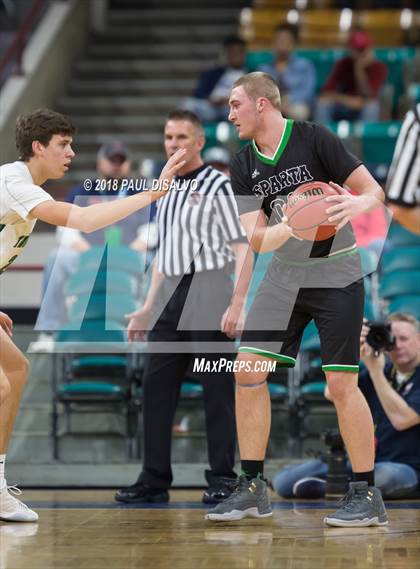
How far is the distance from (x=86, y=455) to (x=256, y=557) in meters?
3.35

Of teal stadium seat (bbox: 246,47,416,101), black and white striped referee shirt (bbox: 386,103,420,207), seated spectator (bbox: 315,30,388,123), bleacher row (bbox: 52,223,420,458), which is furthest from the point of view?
teal stadium seat (bbox: 246,47,416,101)

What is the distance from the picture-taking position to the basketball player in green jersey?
4.93 m

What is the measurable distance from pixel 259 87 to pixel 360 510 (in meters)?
1.93

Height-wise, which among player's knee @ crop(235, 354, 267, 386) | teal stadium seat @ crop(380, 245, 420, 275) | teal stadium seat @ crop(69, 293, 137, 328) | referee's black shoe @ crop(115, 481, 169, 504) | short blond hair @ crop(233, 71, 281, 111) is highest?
short blond hair @ crop(233, 71, 281, 111)

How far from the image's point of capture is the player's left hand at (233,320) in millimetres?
5441

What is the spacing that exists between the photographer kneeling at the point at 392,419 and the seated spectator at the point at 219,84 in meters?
4.33

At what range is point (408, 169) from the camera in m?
3.73

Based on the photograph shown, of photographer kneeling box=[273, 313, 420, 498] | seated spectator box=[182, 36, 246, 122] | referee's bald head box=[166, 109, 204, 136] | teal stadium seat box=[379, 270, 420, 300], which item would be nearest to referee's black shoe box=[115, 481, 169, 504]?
photographer kneeling box=[273, 313, 420, 498]

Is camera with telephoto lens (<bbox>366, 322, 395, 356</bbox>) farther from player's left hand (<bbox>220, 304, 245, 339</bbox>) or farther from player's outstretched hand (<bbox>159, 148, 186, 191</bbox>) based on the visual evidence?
player's outstretched hand (<bbox>159, 148, 186, 191</bbox>)

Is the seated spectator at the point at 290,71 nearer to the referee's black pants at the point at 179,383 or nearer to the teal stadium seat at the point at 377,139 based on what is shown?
the teal stadium seat at the point at 377,139

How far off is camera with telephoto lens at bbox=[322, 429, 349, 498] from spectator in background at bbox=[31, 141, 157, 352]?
5.62ft

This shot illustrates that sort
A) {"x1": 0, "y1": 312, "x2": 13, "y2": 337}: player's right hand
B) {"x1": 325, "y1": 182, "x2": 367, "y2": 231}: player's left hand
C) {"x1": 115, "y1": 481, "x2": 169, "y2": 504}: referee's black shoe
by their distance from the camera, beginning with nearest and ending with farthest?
{"x1": 325, "y1": 182, "x2": 367, "y2": 231}: player's left hand < {"x1": 0, "y1": 312, "x2": 13, "y2": 337}: player's right hand < {"x1": 115, "y1": 481, "x2": 169, "y2": 504}: referee's black shoe

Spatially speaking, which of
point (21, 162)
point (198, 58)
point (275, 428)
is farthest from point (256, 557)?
point (198, 58)

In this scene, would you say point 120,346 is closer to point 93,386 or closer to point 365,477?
point 93,386
